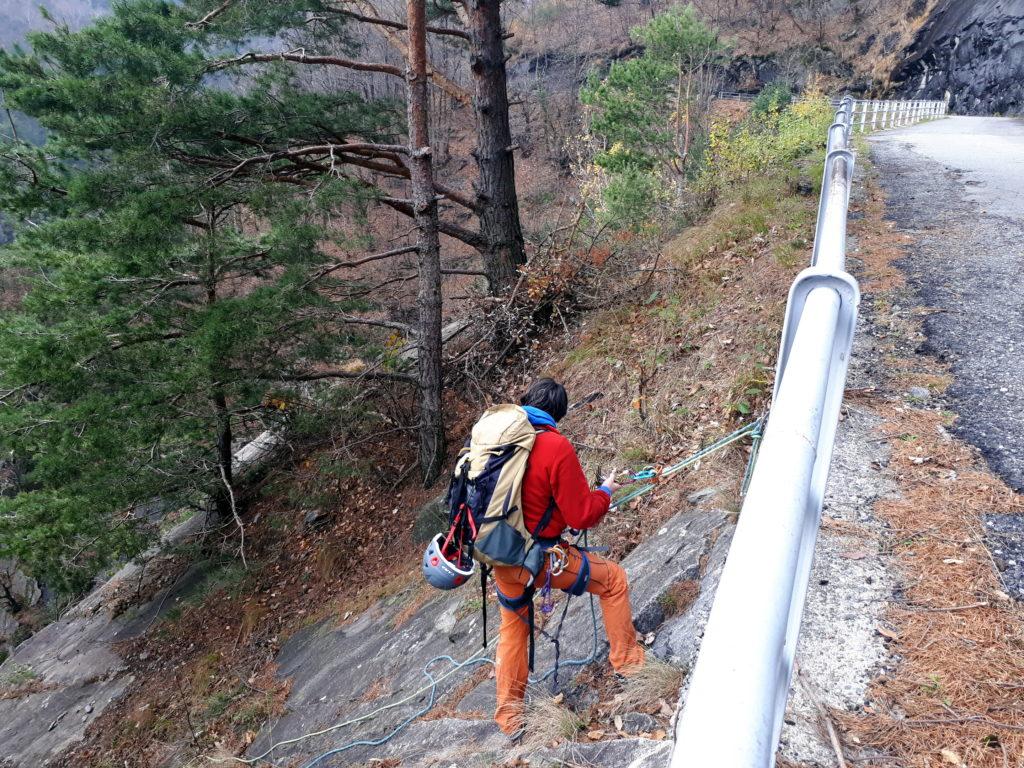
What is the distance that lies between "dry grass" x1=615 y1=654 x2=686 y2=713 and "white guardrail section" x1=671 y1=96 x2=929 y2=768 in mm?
1561

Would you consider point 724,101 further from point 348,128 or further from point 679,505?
point 679,505

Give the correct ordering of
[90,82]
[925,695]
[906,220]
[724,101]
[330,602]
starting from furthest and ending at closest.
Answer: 1. [724,101]
2. [330,602]
3. [906,220]
4. [90,82]
5. [925,695]

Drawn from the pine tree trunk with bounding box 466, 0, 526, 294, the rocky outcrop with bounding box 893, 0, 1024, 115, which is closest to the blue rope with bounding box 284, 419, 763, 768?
the pine tree trunk with bounding box 466, 0, 526, 294

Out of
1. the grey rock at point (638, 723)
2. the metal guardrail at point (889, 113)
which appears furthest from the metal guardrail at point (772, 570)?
the metal guardrail at point (889, 113)

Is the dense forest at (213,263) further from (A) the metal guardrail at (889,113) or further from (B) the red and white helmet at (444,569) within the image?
(A) the metal guardrail at (889,113)

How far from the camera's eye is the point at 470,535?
9.82 feet

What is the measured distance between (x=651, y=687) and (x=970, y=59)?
3911 cm

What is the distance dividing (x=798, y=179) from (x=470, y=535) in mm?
8406

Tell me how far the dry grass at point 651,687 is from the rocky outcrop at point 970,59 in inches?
1340

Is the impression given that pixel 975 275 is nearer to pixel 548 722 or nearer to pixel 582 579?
pixel 582 579

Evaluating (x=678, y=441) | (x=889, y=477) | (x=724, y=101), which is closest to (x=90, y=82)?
(x=678, y=441)

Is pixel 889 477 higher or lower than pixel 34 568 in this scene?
higher

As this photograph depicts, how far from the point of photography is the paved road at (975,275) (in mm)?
3291

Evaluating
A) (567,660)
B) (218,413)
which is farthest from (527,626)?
(218,413)
